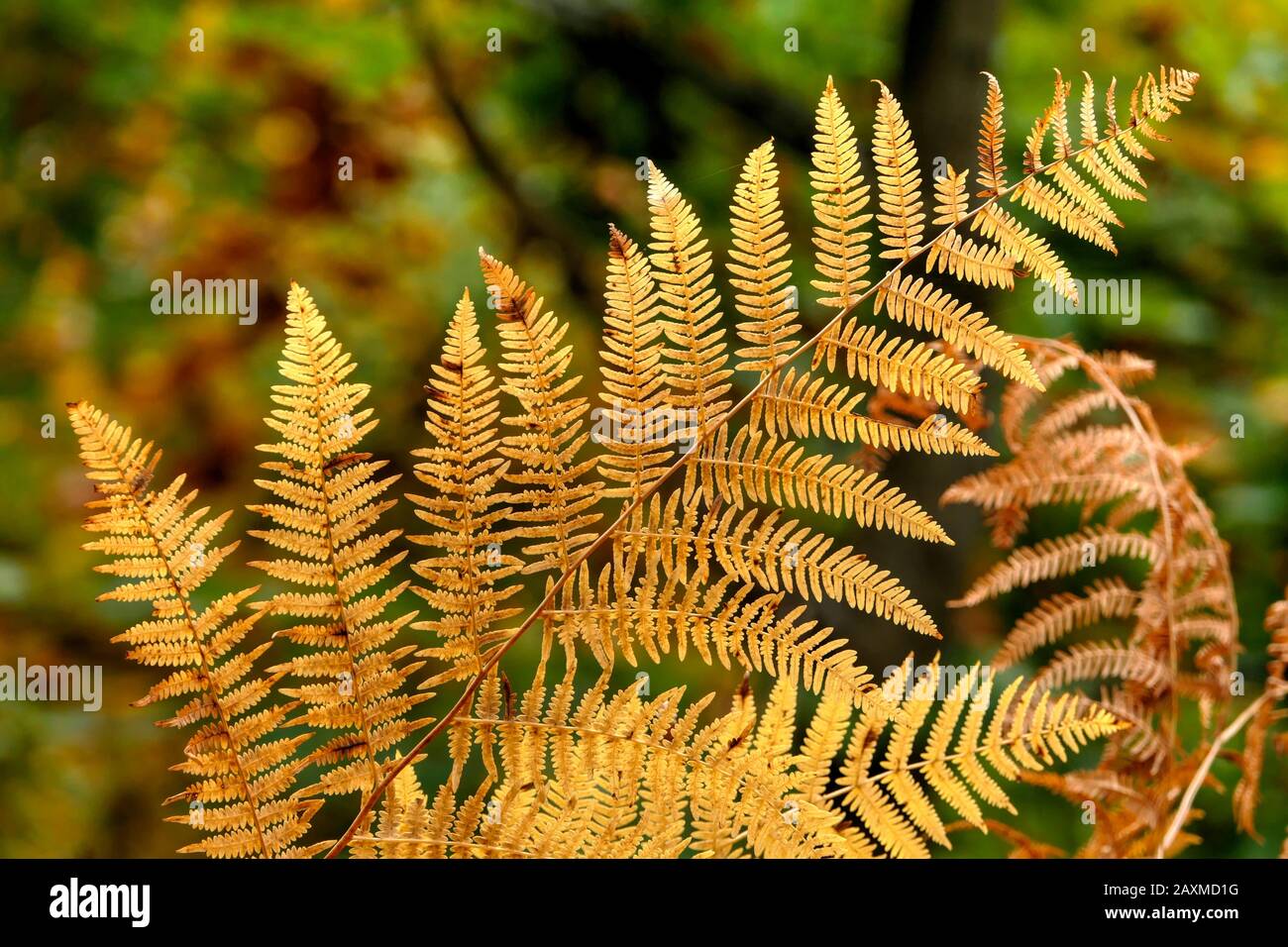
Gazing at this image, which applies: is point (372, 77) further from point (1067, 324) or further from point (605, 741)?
point (605, 741)

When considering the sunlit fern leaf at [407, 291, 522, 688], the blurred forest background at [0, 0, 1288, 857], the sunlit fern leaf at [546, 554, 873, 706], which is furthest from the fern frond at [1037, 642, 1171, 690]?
the blurred forest background at [0, 0, 1288, 857]

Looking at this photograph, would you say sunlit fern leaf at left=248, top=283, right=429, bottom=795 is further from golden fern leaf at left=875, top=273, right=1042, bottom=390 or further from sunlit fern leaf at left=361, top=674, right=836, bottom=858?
golden fern leaf at left=875, top=273, right=1042, bottom=390

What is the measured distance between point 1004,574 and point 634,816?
1.04 feet

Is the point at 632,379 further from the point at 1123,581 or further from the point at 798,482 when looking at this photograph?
the point at 1123,581

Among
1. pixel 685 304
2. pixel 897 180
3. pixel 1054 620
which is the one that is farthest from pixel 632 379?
pixel 1054 620

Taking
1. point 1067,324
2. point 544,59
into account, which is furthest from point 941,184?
point 544,59

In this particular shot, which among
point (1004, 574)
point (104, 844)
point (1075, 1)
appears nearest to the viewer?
point (1004, 574)

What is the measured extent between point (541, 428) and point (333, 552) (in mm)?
99

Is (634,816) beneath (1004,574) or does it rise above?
beneath

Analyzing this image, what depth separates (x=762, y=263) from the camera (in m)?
0.42

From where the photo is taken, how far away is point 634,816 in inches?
17.4

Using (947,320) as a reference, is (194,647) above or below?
below

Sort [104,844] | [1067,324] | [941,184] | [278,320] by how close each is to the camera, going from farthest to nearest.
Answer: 1. [278,320]
2. [1067,324]
3. [104,844]
4. [941,184]
